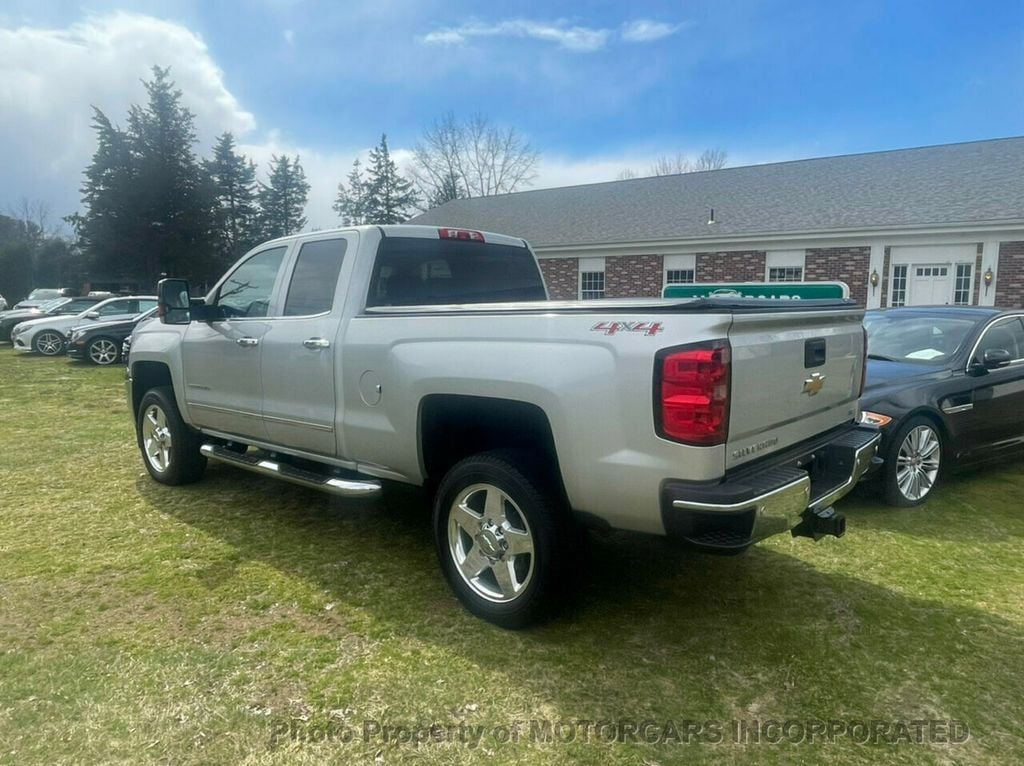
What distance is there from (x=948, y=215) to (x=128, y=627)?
17977 mm

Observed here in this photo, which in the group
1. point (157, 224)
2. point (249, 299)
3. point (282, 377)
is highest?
point (157, 224)

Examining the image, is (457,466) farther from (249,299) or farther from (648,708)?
(249,299)

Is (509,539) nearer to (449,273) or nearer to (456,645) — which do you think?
(456,645)

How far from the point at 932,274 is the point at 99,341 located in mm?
19619

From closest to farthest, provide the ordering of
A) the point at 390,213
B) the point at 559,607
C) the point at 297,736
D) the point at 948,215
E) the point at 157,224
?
the point at 297,736 → the point at 559,607 → the point at 948,215 → the point at 157,224 → the point at 390,213

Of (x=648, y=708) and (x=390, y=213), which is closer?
(x=648, y=708)

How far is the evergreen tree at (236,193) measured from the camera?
49125mm

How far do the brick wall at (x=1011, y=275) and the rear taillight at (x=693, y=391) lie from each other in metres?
16.3

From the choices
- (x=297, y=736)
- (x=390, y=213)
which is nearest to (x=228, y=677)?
(x=297, y=736)

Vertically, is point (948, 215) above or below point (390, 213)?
below

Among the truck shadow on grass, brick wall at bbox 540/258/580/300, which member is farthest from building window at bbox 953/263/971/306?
the truck shadow on grass

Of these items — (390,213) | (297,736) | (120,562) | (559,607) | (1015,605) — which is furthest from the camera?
(390,213)

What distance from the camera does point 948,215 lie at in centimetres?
1587

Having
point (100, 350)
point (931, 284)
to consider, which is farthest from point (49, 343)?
point (931, 284)
